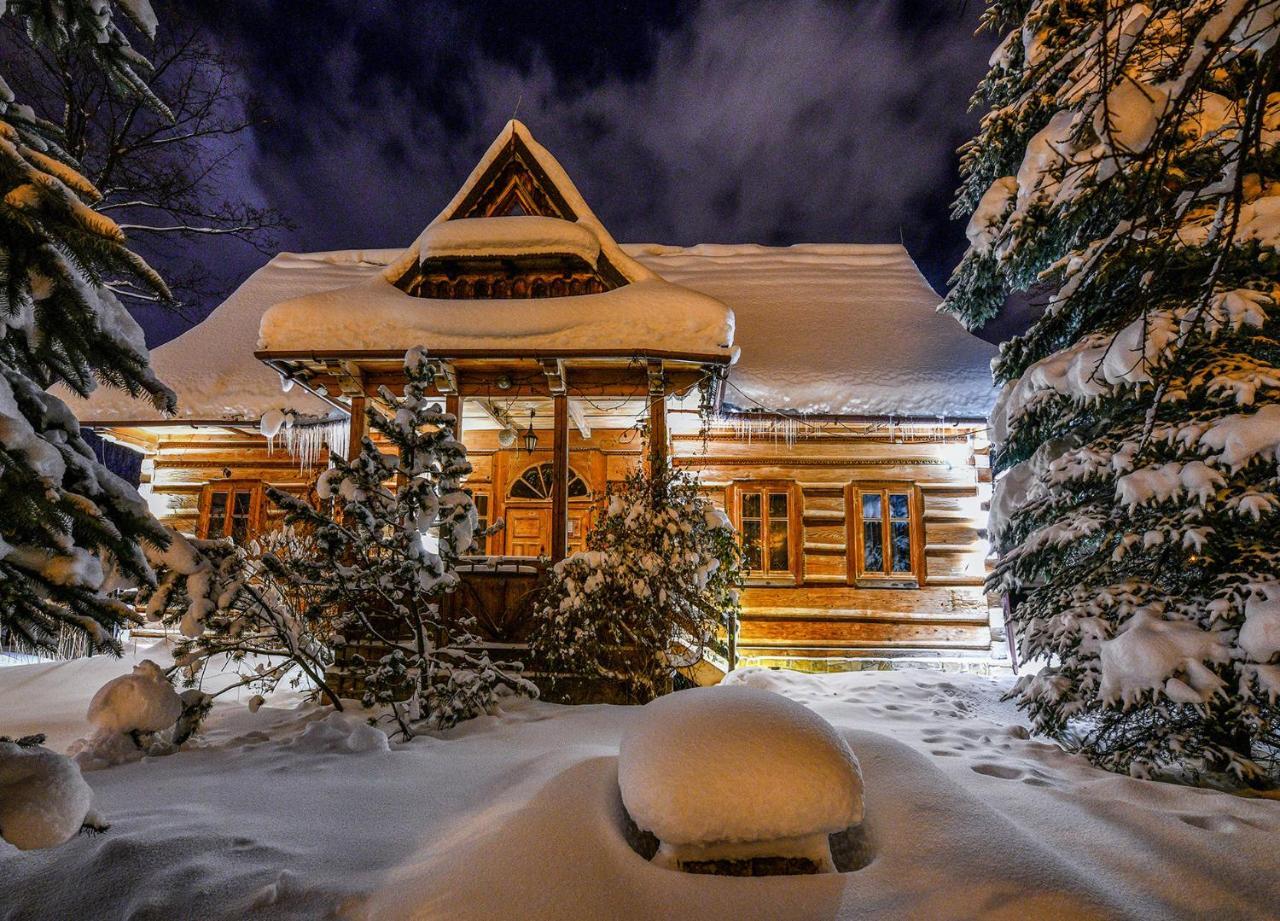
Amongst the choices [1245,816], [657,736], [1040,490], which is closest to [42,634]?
[657,736]

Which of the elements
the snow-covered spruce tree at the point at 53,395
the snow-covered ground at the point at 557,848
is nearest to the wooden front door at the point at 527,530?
the snow-covered ground at the point at 557,848

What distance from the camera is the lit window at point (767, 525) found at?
35.1 ft

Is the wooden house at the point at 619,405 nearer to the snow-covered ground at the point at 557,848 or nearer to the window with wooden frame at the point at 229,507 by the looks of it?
the window with wooden frame at the point at 229,507

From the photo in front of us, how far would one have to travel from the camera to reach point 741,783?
2.64 meters

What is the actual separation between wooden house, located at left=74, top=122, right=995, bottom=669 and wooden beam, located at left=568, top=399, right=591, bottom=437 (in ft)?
0.17

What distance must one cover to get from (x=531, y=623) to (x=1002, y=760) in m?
4.57

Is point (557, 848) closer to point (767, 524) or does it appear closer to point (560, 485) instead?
point (560, 485)

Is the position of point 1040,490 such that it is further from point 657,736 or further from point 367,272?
point 367,272

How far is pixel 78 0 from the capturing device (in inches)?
98.0

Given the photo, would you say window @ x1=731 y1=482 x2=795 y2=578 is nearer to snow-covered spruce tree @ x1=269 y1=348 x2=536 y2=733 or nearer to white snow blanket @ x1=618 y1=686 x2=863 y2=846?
snow-covered spruce tree @ x1=269 y1=348 x2=536 y2=733

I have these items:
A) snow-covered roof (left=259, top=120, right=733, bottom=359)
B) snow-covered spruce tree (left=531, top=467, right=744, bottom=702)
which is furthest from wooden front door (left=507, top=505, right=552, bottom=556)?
snow-covered roof (left=259, top=120, right=733, bottom=359)

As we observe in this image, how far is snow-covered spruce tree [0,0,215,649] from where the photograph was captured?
1.63 metres

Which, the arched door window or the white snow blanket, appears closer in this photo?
the white snow blanket

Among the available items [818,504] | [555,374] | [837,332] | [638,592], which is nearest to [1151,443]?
[638,592]
